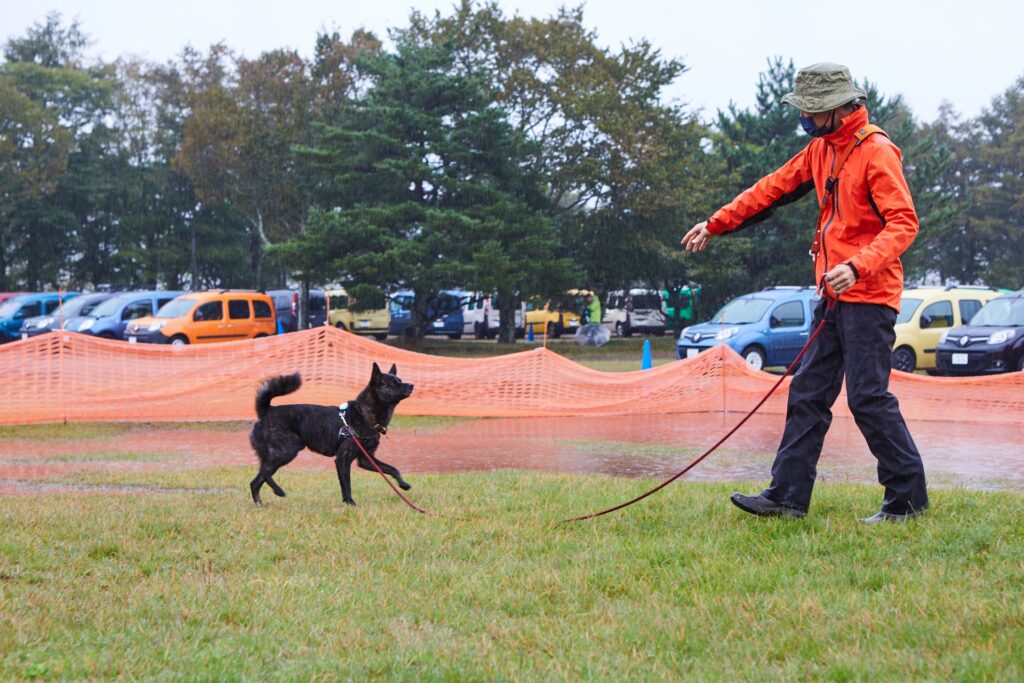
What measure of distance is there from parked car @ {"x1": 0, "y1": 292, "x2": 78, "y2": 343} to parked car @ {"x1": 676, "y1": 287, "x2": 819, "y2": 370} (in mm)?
20187

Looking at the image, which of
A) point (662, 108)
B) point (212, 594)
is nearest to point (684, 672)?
point (212, 594)

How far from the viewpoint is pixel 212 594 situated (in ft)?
14.1

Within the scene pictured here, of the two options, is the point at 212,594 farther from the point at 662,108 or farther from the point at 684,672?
the point at 662,108

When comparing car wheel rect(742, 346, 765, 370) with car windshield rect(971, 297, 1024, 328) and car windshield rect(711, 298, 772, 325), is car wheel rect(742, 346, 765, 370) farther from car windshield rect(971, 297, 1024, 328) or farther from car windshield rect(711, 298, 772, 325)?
car windshield rect(971, 297, 1024, 328)

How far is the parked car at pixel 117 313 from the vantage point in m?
28.9

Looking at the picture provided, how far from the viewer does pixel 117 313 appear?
1159 inches

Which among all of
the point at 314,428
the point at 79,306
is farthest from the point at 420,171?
the point at 314,428

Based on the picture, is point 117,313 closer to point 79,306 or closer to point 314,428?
point 79,306

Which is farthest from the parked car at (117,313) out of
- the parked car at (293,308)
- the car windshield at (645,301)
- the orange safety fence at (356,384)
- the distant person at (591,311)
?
the car windshield at (645,301)

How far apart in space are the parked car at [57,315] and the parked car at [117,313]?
0.44 metres

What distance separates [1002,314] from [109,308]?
74.4 ft

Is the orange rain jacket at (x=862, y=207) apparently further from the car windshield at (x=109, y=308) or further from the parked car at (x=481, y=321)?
the parked car at (x=481, y=321)

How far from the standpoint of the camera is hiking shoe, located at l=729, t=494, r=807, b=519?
5.44 m

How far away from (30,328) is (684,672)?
30105 millimetres
